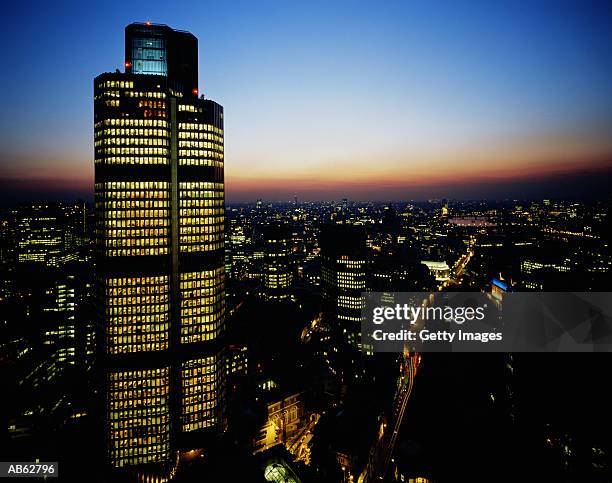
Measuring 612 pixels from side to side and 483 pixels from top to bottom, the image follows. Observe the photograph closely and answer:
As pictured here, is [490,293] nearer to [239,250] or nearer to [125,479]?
[125,479]

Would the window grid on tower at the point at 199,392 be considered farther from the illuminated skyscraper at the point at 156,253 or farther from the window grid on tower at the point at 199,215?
the window grid on tower at the point at 199,215

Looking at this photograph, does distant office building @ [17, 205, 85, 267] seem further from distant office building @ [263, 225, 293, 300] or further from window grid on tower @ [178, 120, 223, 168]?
window grid on tower @ [178, 120, 223, 168]

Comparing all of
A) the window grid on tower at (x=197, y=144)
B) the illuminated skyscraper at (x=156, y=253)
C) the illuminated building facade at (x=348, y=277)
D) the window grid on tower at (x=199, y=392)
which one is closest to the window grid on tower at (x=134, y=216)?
the illuminated skyscraper at (x=156, y=253)

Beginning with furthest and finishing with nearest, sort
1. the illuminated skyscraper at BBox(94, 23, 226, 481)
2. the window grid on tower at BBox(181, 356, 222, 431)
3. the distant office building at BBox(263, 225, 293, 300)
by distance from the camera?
1. the distant office building at BBox(263, 225, 293, 300)
2. the window grid on tower at BBox(181, 356, 222, 431)
3. the illuminated skyscraper at BBox(94, 23, 226, 481)

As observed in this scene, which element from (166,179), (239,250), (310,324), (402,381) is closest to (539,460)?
(402,381)

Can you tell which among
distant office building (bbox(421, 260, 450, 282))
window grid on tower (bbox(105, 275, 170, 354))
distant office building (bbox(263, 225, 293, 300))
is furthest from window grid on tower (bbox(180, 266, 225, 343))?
distant office building (bbox(421, 260, 450, 282))

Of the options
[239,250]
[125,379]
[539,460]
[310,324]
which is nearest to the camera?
[539,460]

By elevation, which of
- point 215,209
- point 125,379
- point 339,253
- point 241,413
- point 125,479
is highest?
point 215,209
